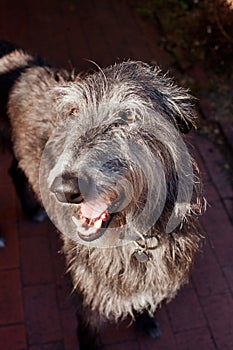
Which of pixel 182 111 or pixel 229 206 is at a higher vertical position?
pixel 182 111

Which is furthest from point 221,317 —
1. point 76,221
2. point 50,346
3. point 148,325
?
point 76,221

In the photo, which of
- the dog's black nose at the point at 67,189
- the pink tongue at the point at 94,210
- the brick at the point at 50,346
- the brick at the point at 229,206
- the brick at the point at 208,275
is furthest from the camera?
the brick at the point at 229,206

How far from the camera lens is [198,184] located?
2.55m

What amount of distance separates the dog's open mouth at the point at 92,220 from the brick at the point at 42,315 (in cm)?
128

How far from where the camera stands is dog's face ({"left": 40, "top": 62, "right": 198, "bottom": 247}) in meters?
2.15

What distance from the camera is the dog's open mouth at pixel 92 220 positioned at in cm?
226

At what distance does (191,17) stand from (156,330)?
378cm

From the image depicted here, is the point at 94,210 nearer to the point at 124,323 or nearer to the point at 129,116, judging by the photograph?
the point at 129,116

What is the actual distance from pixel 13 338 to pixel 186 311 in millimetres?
1238

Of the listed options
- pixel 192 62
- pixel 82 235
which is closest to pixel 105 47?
pixel 192 62

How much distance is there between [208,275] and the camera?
372 centimetres

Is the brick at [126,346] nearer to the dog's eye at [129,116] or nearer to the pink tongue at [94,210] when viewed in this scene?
the pink tongue at [94,210]

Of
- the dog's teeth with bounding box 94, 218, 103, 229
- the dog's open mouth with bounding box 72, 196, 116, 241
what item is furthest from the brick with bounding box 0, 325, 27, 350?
the dog's teeth with bounding box 94, 218, 103, 229

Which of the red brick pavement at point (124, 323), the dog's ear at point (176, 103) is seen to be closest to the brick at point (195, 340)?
the red brick pavement at point (124, 323)
